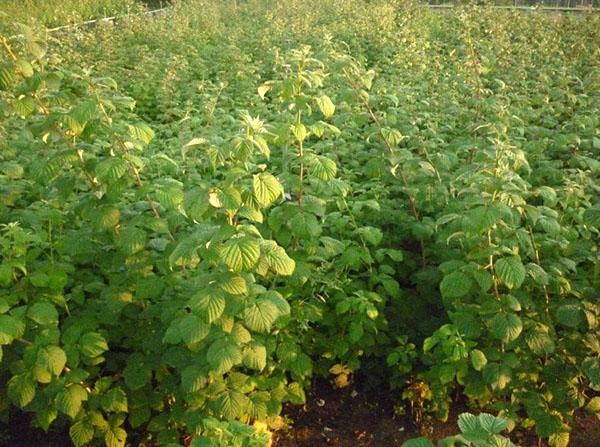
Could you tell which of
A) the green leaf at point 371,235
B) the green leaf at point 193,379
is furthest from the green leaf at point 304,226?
the green leaf at point 193,379

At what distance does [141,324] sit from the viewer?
300 cm

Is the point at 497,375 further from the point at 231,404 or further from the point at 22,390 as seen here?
the point at 22,390

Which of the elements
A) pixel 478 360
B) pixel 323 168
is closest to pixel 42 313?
pixel 323 168

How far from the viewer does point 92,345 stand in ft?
8.71

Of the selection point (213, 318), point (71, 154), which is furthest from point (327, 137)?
point (213, 318)

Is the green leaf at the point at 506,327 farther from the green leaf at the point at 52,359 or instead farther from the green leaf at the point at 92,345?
the green leaf at the point at 52,359

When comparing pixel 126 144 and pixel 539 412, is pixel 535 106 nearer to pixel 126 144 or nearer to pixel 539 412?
pixel 539 412

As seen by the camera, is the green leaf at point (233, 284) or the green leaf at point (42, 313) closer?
the green leaf at point (233, 284)

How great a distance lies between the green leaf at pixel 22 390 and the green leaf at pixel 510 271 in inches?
76.8

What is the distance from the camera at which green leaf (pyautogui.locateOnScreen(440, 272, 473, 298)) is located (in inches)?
111

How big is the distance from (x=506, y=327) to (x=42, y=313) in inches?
74.7

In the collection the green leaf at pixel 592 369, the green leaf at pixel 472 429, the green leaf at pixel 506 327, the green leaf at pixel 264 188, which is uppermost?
the green leaf at pixel 264 188

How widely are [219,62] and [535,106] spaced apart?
3.39 m

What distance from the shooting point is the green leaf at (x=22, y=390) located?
2572 millimetres
